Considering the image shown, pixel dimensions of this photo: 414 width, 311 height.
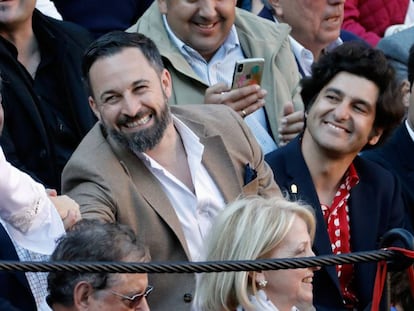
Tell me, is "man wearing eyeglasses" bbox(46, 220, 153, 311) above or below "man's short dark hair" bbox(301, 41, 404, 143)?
below

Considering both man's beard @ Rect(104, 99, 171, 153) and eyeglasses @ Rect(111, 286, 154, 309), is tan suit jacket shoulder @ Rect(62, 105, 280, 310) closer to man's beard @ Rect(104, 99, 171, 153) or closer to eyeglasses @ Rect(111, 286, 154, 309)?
man's beard @ Rect(104, 99, 171, 153)

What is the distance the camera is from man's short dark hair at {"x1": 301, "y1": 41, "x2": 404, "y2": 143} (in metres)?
5.01

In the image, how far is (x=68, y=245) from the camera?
140 inches

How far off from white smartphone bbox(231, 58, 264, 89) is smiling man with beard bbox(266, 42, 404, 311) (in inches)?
7.8

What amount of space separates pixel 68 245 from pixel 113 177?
0.65 meters

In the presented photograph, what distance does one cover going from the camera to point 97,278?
353 centimetres

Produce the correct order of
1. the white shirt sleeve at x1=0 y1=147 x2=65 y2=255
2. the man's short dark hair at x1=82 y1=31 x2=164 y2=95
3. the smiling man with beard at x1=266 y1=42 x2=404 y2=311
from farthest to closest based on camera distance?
the smiling man with beard at x1=266 y1=42 x2=404 y2=311 < the man's short dark hair at x1=82 y1=31 x2=164 y2=95 < the white shirt sleeve at x1=0 y1=147 x2=65 y2=255

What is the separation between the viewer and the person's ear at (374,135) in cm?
509

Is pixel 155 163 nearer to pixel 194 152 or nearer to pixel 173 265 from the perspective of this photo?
pixel 194 152

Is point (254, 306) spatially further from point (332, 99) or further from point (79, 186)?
point (332, 99)

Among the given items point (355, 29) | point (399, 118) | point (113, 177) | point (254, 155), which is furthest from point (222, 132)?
point (355, 29)

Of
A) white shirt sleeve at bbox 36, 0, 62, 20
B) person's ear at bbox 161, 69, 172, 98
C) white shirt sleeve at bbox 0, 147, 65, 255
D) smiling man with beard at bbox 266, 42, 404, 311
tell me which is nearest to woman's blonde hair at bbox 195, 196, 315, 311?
white shirt sleeve at bbox 0, 147, 65, 255

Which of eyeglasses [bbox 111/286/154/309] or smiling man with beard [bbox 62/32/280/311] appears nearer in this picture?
eyeglasses [bbox 111/286/154/309]

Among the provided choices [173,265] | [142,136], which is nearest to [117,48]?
[142,136]
